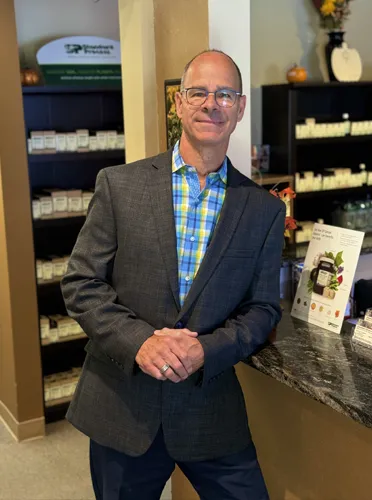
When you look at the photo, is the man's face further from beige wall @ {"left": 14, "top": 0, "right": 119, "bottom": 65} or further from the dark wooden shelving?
beige wall @ {"left": 14, "top": 0, "right": 119, "bottom": 65}

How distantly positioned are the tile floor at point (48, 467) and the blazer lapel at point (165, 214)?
1.59 m

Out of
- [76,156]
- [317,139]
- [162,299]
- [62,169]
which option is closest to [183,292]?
[162,299]

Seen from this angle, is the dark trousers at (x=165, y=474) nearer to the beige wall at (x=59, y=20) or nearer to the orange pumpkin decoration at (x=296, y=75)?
the beige wall at (x=59, y=20)

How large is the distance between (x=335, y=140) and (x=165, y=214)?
2.92 m

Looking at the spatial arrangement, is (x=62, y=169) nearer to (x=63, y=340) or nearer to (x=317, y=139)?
(x=63, y=340)

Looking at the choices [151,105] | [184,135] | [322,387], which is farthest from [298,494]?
[151,105]

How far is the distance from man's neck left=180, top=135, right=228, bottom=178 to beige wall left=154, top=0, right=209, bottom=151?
1.50ft

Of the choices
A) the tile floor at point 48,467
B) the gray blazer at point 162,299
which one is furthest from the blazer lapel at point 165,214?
the tile floor at point 48,467

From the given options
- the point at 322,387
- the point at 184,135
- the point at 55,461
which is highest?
the point at 184,135

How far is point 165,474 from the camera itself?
1.71 m

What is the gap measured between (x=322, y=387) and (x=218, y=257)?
0.40 m

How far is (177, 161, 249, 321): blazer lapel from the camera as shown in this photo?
62.2 inches

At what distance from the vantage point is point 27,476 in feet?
9.83

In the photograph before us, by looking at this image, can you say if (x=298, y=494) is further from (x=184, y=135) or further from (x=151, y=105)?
(x=151, y=105)
